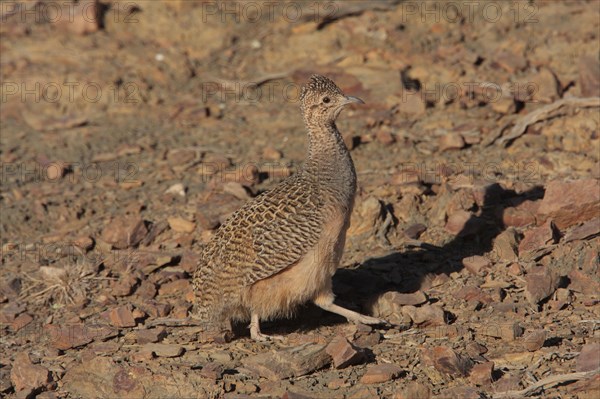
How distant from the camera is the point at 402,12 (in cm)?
1286

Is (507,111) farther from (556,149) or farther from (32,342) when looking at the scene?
(32,342)

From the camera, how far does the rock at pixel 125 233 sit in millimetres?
9398

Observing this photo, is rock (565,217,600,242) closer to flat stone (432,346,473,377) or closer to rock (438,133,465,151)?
flat stone (432,346,473,377)

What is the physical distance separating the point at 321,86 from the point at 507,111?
13.1 feet

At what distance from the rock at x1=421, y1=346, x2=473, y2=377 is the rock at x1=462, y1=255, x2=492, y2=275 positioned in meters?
1.65

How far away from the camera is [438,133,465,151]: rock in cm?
1033

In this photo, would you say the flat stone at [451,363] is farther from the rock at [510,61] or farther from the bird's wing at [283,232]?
the rock at [510,61]

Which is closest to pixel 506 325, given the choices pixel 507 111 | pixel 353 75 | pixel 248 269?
pixel 248 269

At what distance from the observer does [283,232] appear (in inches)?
284

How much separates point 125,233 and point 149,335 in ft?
6.66

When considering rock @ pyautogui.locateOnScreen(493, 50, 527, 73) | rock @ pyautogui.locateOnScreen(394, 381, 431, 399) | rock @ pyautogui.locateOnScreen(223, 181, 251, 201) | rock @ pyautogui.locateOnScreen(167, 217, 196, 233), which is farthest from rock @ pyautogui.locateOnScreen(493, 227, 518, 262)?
rock @ pyautogui.locateOnScreen(493, 50, 527, 73)

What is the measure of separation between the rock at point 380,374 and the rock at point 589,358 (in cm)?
124

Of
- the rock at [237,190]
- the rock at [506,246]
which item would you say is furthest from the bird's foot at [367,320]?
the rock at [237,190]

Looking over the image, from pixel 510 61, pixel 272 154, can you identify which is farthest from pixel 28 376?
pixel 510 61
